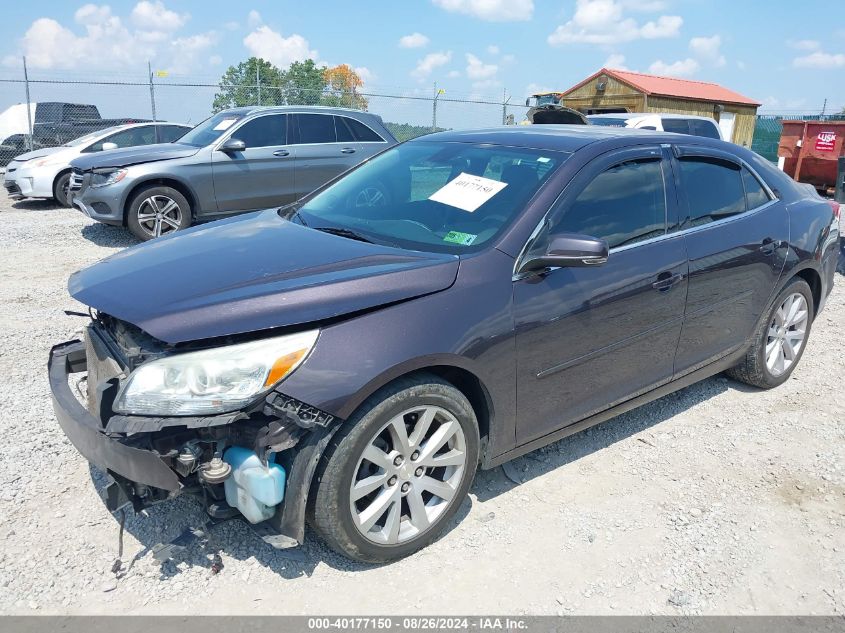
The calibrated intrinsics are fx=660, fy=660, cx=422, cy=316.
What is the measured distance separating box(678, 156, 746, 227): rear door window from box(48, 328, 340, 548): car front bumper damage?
2.43 metres

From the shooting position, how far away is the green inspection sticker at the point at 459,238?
2.92 m

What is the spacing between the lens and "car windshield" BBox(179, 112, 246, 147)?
29.1 ft

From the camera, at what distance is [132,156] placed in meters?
8.29

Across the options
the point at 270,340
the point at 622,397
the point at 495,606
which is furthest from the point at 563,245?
the point at 495,606

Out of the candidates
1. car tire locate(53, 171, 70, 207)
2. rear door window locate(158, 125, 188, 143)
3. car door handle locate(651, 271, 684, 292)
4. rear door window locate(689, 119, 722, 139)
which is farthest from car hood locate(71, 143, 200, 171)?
rear door window locate(689, 119, 722, 139)

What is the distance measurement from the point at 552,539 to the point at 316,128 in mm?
7804

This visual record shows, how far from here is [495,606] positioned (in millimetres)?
2523

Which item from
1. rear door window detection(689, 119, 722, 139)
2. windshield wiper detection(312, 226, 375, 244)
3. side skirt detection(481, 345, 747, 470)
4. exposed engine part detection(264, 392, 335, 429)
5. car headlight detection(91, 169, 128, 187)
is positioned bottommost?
side skirt detection(481, 345, 747, 470)

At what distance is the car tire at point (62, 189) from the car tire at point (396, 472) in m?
10.7

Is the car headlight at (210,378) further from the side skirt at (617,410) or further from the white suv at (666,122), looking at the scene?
the white suv at (666,122)

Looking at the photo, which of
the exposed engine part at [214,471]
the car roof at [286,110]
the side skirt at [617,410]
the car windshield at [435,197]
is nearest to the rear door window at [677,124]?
the car roof at [286,110]

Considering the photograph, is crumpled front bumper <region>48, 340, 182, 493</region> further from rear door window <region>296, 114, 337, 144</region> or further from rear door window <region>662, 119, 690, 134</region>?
rear door window <region>662, 119, 690, 134</region>

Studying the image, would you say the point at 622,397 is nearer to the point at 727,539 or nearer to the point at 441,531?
the point at 727,539

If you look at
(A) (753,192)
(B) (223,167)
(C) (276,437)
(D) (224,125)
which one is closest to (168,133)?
(D) (224,125)
